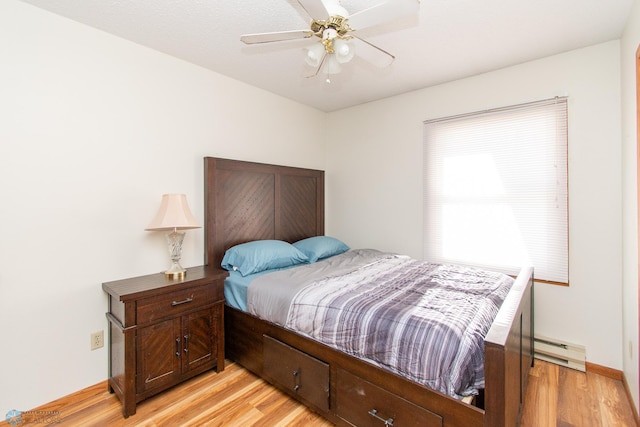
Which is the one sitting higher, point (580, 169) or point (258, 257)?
point (580, 169)

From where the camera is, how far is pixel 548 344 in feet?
8.28

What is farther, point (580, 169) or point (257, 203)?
point (257, 203)

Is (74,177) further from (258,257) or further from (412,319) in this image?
(412,319)

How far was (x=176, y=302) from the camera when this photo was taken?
2.08 m

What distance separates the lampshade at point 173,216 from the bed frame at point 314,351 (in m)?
0.48

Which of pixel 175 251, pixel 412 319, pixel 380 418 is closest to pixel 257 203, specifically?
pixel 175 251

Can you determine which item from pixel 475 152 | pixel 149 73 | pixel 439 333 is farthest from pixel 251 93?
pixel 439 333

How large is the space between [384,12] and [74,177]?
217 cm

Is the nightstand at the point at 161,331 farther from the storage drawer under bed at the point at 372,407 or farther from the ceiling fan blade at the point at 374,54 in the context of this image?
the ceiling fan blade at the point at 374,54

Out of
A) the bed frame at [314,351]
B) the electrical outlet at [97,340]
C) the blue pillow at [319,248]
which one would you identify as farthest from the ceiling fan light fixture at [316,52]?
the electrical outlet at [97,340]

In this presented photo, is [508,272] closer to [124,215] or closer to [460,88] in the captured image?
[460,88]

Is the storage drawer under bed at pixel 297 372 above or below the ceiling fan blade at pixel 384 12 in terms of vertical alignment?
below

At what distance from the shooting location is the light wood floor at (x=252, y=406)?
182 cm

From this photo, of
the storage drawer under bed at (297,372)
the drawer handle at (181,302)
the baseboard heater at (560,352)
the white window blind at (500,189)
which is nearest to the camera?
the storage drawer under bed at (297,372)
